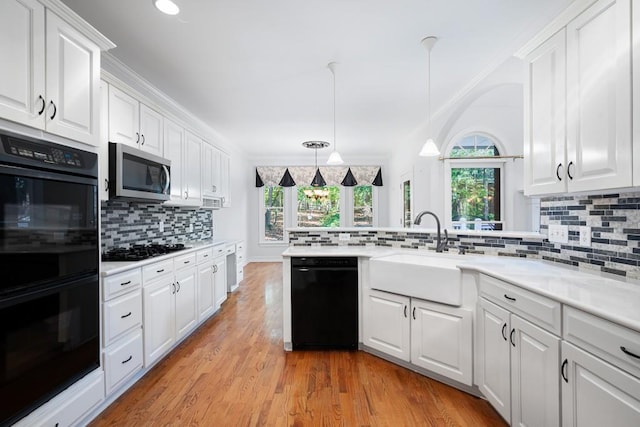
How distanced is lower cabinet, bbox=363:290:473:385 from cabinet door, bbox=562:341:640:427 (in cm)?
75

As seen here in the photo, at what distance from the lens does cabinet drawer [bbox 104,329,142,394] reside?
1.88 metres

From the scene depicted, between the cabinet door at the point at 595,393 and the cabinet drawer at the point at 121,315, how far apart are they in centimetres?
243

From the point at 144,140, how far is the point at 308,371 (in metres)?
2.50

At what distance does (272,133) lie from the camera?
529cm

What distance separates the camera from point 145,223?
3264 millimetres

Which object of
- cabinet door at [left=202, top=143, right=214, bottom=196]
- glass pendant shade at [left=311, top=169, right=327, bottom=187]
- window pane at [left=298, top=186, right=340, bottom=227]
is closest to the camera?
cabinet door at [left=202, top=143, right=214, bottom=196]

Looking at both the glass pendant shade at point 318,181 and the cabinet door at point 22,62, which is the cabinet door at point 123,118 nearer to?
the cabinet door at point 22,62

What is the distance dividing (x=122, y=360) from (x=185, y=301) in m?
0.90

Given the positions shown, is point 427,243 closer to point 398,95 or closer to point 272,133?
point 398,95

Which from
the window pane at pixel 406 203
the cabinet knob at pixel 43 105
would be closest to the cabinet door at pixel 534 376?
the cabinet knob at pixel 43 105

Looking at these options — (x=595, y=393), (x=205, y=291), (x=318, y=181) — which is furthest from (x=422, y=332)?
(x=318, y=181)

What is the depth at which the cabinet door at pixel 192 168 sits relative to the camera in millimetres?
3607

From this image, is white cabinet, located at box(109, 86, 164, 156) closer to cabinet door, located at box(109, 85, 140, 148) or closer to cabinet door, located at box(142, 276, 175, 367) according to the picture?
cabinet door, located at box(109, 85, 140, 148)

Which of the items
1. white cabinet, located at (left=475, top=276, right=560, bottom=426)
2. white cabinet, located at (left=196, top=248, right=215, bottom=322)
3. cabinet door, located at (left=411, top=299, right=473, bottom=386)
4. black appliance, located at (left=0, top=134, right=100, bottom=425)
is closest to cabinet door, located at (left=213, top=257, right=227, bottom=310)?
white cabinet, located at (left=196, top=248, right=215, bottom=322)
